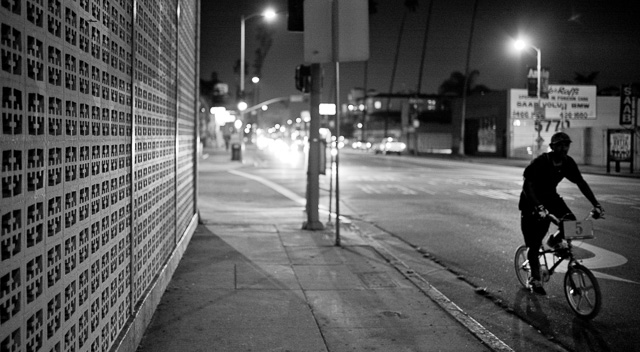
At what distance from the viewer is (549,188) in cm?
762

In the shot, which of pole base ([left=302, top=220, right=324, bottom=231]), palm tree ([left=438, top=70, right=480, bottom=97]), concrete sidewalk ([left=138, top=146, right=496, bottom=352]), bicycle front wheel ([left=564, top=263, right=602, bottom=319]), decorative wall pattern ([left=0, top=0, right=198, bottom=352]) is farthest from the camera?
palm tree ([left=438, top=70, right=480, bottom=97])

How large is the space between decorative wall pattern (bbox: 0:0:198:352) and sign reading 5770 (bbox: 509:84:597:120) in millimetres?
52580

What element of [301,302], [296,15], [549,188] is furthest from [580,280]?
[296,15]

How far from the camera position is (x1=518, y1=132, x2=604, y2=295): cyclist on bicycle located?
294 inches

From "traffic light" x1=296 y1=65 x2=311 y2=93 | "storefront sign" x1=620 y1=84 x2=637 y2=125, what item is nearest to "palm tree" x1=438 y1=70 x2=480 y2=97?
"storefront sign" x1=620 y1=84 x2=637 y2=125

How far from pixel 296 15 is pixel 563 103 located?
4804cm

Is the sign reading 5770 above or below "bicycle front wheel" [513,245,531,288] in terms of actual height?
above

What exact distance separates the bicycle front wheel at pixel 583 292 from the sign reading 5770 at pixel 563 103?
50.1m

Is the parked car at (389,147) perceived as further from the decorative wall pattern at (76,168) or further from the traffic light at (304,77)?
the decorative wall pattern at (76,168)

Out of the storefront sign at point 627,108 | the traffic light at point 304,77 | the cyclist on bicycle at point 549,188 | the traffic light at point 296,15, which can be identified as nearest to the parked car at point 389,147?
the storefront sign at point 627,108

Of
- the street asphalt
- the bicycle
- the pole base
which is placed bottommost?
the street asphalt

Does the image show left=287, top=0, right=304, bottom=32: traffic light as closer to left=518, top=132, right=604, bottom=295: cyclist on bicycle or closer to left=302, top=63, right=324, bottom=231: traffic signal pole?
left=302, top=63, right=324, bottom=231: traffic signal pole

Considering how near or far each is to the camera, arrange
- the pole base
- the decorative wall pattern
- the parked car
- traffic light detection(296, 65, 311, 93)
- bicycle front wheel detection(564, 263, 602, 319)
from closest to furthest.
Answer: the decorative wall pattern, bicycle front wheel detection(564, 263, 602, 319), traffic light detection(296, 65, 311, 93), the pole base, the parked car

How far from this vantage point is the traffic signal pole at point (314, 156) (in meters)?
12.8
